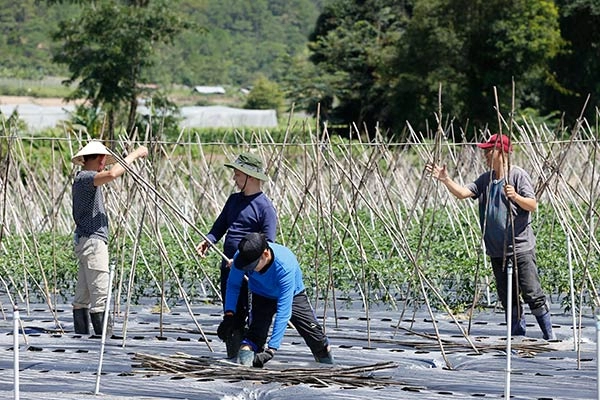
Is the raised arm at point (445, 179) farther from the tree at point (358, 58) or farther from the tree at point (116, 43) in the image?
the tree at point (358, 58)

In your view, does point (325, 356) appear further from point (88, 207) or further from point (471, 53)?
point (471, 53)

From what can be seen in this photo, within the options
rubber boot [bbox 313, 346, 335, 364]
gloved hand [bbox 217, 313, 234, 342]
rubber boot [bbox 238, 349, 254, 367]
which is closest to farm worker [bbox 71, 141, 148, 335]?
gloved hand [bbox 217, 313, 234, 342]

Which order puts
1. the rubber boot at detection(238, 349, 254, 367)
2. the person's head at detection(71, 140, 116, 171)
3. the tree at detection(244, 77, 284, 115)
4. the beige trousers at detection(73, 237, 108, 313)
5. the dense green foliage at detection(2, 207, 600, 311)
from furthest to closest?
the tree at detection(244, 77, 284, 115), the dense green foliage at detection(2, 207, 600, 311), the beige trousers at detection(73, 237, 108, 313), the person's head at detection(71, 140, 116, 171), the rubber boot at detection(238, 349, 254, 367)

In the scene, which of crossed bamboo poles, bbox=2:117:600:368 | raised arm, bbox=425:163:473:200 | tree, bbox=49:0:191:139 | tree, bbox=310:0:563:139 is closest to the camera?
raised arm, bbox=425:163:473:200

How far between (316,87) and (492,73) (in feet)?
15.8

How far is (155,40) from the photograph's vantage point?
22422 mm

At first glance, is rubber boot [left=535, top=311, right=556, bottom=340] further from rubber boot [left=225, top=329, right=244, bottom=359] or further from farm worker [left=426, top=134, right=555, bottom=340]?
rubber boot [left=225, top=329, right=244, bottom=359]

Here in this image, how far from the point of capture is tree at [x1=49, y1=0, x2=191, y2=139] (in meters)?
21.7

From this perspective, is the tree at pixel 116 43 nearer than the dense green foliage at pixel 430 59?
Yes

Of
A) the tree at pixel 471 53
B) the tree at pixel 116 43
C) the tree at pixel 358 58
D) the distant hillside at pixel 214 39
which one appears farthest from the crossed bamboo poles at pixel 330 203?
the distant hillside at pixel 214 39

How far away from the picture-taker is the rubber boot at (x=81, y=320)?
20.5ft

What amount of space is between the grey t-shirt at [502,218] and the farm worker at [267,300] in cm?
112

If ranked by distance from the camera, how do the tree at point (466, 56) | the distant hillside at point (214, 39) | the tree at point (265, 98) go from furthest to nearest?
the distant hillside at point (214, 39)
the tree at point (265, 98)
the tree at point (466, 56)

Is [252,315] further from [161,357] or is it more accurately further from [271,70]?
[271,70]
